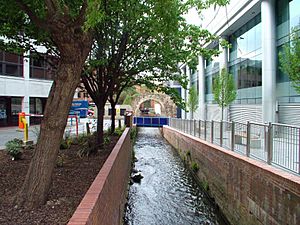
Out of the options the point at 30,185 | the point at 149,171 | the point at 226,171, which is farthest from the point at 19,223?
the point at 149,171

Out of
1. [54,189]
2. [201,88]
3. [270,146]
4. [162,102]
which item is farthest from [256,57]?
[162,102]

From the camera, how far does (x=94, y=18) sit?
3988 mm

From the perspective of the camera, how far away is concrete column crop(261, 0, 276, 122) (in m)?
17.5

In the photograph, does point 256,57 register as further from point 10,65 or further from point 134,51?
point 10,65

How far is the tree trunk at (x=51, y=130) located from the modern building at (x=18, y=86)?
2041 centimetres

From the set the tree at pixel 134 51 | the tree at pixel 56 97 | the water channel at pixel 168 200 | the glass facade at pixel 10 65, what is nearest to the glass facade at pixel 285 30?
the tree at pixel 134 51

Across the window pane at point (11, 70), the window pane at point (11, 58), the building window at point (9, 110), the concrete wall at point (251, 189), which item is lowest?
the concrete wall at point (251, 189)

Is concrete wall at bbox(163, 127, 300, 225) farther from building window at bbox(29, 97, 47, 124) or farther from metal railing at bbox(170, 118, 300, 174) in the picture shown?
building window at bbox(29, 97, 47, 124)

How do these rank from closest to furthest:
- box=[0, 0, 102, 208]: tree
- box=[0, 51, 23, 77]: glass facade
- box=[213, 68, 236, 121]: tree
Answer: box=[0, 0, 102, 208]: tree < box=[213, 68, 236, 121]: tree < box=[0, 51, 23, 77]: glass facade

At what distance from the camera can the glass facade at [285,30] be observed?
15.8m

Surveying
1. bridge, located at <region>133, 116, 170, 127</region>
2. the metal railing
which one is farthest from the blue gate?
the metal railing

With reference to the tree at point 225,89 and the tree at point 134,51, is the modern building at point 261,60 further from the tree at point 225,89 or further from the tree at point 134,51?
the tree at point 134,51

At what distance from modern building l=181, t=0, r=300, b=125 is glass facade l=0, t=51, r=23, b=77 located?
16.8 meters

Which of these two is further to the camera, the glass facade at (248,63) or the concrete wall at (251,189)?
the glass facade at (248,63)
